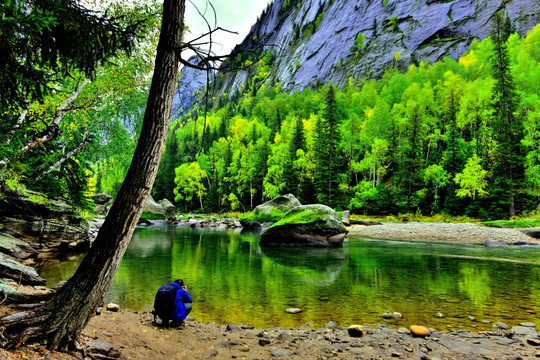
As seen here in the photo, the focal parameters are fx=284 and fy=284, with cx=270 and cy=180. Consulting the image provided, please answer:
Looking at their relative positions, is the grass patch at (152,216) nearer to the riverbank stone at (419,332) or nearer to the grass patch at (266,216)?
the grass patch at (266,216)

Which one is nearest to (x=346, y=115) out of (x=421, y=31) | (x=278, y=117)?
(x=278, y=117)

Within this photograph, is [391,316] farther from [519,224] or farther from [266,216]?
[266,216]

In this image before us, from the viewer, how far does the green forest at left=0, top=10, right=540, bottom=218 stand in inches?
533

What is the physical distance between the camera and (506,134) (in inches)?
1151

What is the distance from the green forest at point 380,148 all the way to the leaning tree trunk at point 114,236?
11.7 feet

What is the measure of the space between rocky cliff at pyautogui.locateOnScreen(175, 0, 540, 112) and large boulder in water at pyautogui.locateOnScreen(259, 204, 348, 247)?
141ft

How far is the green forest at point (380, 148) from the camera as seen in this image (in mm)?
13531

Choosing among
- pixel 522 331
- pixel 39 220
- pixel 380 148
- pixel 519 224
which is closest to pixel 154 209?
pixel 39 220

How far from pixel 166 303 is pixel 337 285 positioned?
563 cm

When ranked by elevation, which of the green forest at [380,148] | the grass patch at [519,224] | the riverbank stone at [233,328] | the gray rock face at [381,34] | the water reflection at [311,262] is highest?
the gray rock face at [381,34]

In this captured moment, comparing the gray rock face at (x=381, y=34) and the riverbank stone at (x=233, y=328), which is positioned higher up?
the gray rock face at (x=381, y=34)

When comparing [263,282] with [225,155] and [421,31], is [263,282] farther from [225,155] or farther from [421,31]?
[421,31]

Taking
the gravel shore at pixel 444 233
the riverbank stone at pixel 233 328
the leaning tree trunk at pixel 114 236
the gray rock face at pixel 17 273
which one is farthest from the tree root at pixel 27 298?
the gravel shore at pixel 444 233

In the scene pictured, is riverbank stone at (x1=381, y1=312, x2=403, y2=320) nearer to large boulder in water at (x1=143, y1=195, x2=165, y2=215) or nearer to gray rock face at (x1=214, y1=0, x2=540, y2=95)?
large boulder in water at (x1=143, y1=195, x2=165, y2=215)
